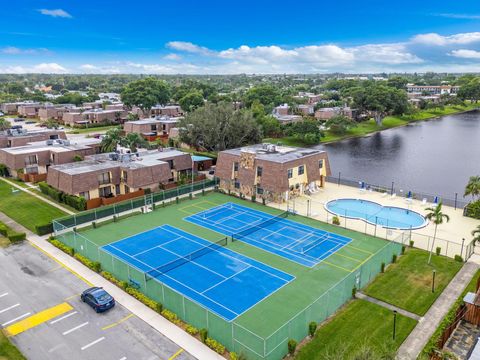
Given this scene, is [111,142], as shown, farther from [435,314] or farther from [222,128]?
[435,314]

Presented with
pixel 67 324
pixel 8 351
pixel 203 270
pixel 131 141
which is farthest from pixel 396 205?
pixel 131 141

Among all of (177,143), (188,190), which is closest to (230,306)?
(188,190)

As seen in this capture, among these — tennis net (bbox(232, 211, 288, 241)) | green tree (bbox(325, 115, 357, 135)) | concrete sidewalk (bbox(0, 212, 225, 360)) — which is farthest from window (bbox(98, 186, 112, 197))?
green tree (bbox(325, 115, 357, 135))

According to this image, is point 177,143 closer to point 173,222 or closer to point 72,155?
point 72,155

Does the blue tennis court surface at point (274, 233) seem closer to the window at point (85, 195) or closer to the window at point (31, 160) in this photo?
the window at point (85, 195)

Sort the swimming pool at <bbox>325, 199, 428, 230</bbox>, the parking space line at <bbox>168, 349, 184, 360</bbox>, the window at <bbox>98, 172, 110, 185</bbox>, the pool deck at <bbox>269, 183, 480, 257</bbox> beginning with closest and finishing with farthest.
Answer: the parking space line at <bbox>168, 349, 184, 360</bbox> → the pool deck at <bbox>269, 183, 480, 257</bbox> → the swimming pool at <bbox>325, 199, 428, 230</bbox> → the window at <bbox>98, 172, 110, 185</bbox>

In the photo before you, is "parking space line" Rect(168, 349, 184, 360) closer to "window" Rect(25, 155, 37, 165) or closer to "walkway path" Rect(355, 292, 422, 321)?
"walkway path" Rect(355, 292, 422, 321)

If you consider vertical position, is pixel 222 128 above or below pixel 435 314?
above
